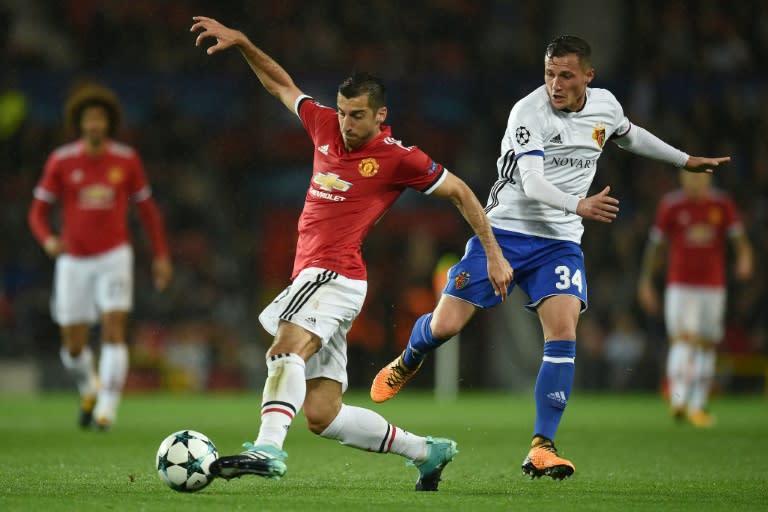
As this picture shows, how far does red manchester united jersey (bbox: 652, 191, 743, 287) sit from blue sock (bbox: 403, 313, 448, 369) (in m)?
5.81

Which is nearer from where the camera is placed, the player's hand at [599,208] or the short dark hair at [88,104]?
the player's hand at [599,208]

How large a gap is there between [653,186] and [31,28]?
1042 centimetres

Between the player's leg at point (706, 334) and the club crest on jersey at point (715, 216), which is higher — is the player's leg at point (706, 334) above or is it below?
below

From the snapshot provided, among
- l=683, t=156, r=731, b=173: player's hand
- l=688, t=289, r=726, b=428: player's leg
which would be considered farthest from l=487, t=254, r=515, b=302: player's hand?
l=688, t=289, r=726, b=428: player's leg

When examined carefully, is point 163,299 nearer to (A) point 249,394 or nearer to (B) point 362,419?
(A) point 249,394

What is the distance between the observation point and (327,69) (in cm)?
2100

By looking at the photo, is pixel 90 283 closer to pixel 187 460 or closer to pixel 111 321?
pixel 111 321

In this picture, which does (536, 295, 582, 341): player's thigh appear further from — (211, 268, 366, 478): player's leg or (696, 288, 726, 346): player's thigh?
(696, 288, 726, 346): player's thigh

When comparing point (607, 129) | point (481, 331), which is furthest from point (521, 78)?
point (607, 129)

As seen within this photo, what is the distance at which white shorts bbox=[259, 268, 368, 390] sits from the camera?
20.4 feet

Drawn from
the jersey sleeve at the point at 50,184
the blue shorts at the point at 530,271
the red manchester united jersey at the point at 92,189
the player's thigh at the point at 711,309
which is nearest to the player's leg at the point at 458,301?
the blue shorts at the point at 530,271

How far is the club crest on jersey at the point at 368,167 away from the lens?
6.52 m

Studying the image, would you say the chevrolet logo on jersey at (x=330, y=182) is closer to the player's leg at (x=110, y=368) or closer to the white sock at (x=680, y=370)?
the player's leg at (x=110, y=368)

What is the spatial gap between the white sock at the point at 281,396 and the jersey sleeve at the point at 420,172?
1.08 m
